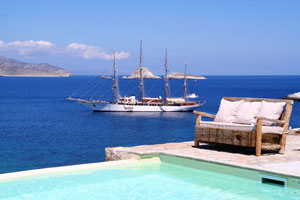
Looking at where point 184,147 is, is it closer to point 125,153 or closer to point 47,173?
point 125,153

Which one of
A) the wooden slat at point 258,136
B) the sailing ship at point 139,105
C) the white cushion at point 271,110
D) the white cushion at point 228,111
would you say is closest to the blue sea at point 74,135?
the sailing ship at point 139,105

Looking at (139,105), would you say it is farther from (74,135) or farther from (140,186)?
(140,186)

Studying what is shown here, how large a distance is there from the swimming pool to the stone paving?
198 mm

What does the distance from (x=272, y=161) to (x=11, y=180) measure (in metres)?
3.60

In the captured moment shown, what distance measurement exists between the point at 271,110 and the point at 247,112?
0.42 metres

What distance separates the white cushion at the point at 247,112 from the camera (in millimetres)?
7043

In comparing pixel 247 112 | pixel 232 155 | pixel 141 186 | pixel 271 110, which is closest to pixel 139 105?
pixel 247 112

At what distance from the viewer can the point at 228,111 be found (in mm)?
7355

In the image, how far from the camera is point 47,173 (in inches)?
229

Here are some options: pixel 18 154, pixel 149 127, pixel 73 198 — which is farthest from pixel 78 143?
pixel 73 198

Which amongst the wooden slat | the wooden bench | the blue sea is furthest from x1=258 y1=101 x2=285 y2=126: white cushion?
the blue sea

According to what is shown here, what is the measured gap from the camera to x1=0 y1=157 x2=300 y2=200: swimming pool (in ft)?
16.7

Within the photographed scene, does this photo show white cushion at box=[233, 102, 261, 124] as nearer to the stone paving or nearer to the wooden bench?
the wooden bench

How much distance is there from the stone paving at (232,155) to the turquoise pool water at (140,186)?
229mm
